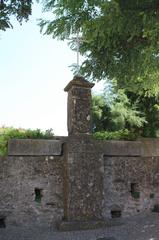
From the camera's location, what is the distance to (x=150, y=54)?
322 inches

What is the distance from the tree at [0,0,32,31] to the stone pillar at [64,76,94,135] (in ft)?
10.2

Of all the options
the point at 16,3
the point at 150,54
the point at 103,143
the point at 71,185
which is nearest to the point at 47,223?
the point at 71,185

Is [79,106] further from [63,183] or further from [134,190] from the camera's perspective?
[134,190]

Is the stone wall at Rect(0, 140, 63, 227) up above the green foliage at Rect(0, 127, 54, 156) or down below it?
below

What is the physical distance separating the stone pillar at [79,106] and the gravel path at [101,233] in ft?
7.37

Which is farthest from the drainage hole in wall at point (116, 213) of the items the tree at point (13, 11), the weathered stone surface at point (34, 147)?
the tree at point (13, 11)

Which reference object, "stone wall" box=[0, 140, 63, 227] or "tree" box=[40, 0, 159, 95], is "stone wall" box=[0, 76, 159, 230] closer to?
A: "stone wall" box=[0, 140, 63, 227]

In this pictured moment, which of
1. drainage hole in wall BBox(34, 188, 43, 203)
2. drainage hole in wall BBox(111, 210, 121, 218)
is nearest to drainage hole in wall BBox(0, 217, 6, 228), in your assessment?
drainage hole in wall BBox(34, 188, 43, 203)

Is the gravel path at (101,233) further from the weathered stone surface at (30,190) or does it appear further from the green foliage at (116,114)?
the green foliage at (116,114)

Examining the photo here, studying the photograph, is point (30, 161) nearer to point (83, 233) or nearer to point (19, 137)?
point (19, 137)

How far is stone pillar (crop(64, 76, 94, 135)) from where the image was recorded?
962 cm

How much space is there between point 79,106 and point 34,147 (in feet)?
4.56

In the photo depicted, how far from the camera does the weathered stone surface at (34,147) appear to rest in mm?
9445

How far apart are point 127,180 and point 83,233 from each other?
2261mm
